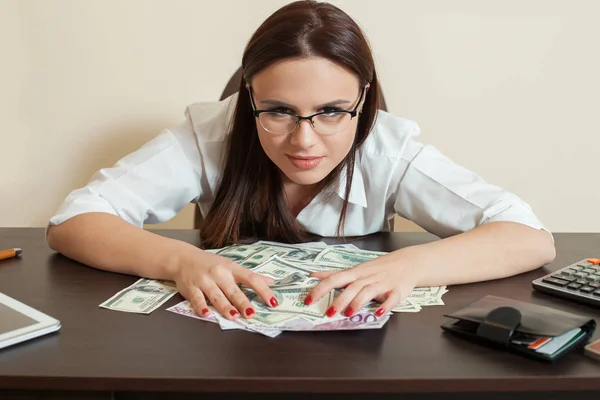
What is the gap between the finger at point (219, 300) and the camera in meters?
0.83

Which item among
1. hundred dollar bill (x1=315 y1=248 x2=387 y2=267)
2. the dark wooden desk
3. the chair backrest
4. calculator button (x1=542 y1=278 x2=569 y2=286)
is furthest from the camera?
the chair backrest

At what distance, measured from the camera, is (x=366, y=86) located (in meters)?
1.19

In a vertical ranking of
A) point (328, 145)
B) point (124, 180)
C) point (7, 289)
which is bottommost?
point (7, 289)

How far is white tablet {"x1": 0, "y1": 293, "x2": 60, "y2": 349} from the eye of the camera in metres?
0.73

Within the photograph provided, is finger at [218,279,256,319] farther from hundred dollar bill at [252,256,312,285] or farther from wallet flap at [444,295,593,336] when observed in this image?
wallet flap at [444,295,593,336]

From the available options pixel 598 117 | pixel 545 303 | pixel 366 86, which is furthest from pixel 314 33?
pixel 598 117

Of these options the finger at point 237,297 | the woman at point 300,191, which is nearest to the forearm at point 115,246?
the woman at point 300,191

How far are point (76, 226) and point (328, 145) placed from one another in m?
0.50

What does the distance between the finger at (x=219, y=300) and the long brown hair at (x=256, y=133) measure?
0.29 m

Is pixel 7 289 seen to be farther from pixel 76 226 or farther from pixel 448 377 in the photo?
pixel 448 377

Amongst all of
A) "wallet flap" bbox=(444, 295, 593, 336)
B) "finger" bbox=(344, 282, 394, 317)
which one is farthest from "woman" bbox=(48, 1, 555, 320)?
"wallet flap" bbox=(444, 295, 593, 336)

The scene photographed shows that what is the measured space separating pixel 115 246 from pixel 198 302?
0.26 metres

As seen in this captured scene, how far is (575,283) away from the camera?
929mm

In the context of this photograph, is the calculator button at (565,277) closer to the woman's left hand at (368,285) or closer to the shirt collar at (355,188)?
the woman's left hand at (368,285)
